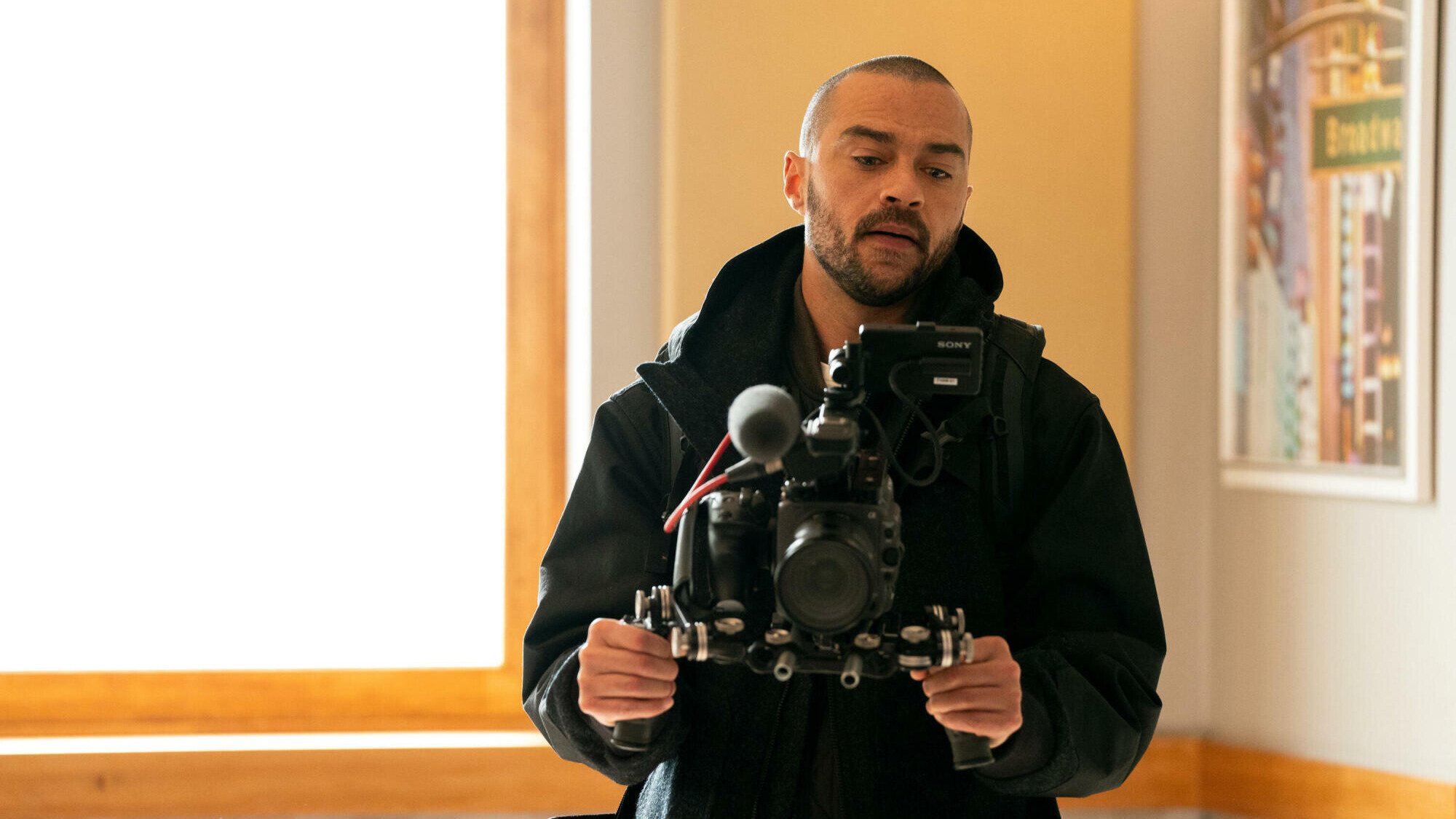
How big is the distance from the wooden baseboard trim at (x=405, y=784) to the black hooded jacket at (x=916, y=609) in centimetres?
90

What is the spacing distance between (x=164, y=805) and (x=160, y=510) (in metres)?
0.51

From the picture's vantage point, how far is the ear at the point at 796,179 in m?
1.38

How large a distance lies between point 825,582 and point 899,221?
45 cm

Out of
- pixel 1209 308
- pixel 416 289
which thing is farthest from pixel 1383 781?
pixel 416 289

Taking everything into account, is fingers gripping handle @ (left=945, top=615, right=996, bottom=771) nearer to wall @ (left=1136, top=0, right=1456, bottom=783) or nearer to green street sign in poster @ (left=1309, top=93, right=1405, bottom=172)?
wall @ (left=1136, top=0, right=1456, bottom=783)

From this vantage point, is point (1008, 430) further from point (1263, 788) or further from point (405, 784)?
point (405, 784)

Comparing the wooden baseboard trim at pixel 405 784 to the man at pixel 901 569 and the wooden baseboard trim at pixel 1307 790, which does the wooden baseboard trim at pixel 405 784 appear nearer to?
the wooden baseboard trim at pixel 1307 790

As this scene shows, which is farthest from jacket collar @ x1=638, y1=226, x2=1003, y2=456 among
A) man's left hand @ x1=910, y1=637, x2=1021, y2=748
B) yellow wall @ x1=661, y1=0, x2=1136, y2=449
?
yellow wall @ x1=661, y1=0, x2=1136, y2=449

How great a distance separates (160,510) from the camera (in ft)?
7.42

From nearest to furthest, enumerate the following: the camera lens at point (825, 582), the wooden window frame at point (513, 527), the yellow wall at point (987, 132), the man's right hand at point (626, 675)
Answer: the camera lens at point (825, 582)
the man's right hand at point (626, 675)
the yellow wall at point (987, 132)
the wooden window frame at point (513, 527)

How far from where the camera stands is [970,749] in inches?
40.1

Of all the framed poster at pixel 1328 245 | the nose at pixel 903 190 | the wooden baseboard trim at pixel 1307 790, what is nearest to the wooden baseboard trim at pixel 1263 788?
the wooden baseboard trim at pixel 1307 790

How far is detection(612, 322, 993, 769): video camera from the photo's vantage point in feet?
3.05

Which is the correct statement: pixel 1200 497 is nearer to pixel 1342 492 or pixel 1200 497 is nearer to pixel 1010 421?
pixel 1342 492
